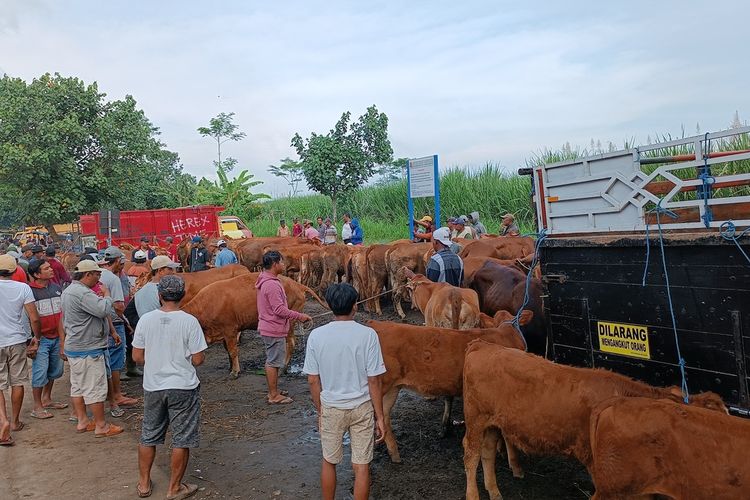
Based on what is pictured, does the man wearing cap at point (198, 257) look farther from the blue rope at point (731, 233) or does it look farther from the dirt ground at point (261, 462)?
the blue rope at point (731, 233)

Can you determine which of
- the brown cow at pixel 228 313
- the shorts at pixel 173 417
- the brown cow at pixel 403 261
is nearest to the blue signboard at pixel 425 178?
the brown cow at pixel 403 261

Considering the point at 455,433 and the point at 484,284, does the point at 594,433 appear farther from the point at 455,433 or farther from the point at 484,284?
the point at 484,284

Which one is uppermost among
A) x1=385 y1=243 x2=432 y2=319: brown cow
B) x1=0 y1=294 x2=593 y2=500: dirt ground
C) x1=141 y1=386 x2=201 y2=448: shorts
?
x1=385 y1=243 x2=432 y2=319: brown cow

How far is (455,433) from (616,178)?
3176 mm

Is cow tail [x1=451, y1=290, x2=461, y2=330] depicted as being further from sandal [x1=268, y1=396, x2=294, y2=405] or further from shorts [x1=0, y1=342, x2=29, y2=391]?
shorts [x1=0, y1=342, x2=29, y2=391]

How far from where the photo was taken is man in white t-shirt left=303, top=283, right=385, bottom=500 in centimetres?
416

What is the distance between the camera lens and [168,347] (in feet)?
16.3

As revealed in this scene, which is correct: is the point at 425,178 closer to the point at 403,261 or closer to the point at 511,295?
the point at 403,261

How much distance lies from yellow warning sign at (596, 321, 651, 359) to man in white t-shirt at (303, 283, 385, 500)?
199 centimetres

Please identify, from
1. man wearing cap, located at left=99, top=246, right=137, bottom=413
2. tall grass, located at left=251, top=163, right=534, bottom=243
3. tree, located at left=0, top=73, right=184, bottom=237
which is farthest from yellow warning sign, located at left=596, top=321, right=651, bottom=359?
tree, located at left=0, top=73, right=184, bottom=237

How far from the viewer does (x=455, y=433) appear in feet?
20.3

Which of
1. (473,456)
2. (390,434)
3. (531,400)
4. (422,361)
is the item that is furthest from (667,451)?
(390,434)

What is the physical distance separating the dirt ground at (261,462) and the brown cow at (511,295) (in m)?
1.31

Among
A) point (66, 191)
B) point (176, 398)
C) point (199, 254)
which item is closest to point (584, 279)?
point (176, 398)
